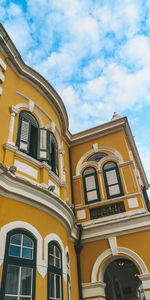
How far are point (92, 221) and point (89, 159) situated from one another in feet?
10.6

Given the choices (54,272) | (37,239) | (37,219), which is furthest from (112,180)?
(37,239)

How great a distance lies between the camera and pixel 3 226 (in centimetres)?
577

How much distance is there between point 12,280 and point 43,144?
14.8ft

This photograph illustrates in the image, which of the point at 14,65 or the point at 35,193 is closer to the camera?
the point at 35,193

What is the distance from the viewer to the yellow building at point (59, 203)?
20.2ft

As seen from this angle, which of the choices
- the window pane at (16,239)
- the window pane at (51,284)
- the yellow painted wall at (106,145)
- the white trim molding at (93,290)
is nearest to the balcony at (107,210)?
the yellow painted wall at (106,145)

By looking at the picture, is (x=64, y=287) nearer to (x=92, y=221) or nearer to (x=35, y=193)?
(x=35, y=193)

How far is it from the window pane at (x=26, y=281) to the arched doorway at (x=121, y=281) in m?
8.24

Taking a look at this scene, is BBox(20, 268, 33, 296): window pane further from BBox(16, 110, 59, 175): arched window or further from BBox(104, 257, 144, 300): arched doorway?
BBox(104, 257, 144, 300): arched doorway

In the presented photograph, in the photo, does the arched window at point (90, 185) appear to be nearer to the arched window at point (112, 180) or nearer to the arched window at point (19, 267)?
the arched window at point (112, 180)

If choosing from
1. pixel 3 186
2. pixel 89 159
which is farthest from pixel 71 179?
pixel 3 186

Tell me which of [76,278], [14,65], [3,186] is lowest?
[76,278]

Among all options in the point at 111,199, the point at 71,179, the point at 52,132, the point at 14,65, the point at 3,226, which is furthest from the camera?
the point at 71,179

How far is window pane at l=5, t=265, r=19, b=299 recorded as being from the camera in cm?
528
